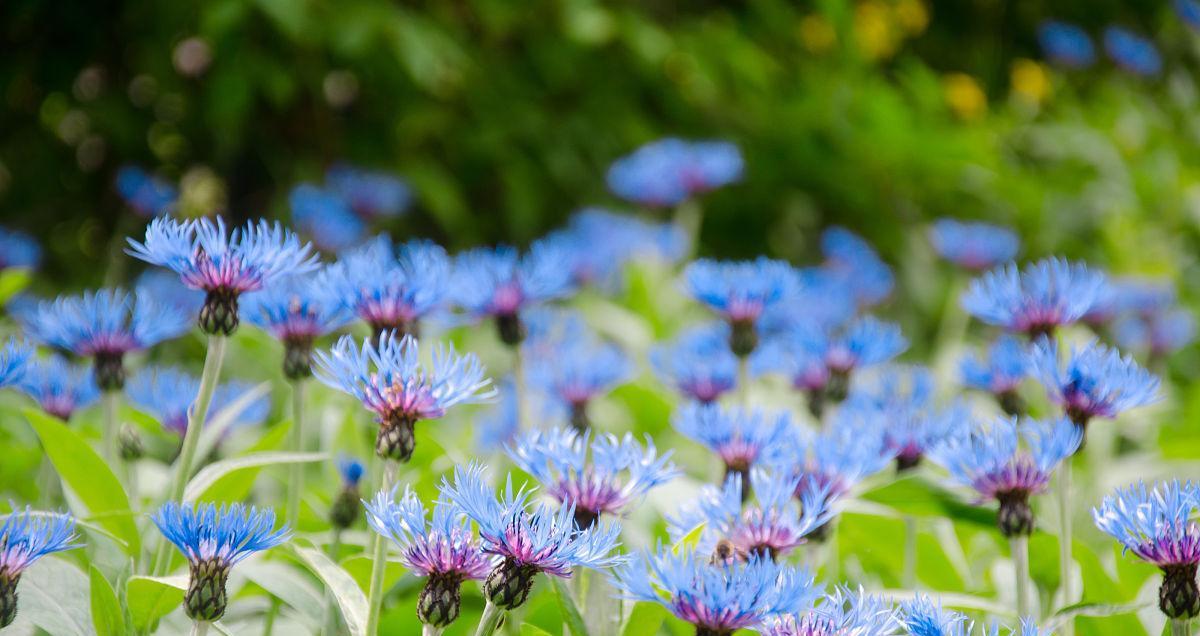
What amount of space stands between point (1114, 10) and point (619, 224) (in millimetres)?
3352

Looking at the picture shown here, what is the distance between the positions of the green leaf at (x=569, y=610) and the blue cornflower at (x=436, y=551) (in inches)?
4.4

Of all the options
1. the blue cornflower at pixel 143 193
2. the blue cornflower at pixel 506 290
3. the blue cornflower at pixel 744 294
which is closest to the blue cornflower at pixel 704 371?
the blue cornflower at pixel 744 294

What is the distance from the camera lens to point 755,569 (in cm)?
87

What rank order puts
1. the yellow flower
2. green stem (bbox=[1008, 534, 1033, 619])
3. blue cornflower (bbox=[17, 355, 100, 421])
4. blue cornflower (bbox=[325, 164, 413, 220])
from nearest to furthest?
1. green stem (bbox=[1008, 534, 1033, 619])
2. blue cornflower (bbox=[17, 355, 100, 421])
3. blue cornflower (bbox=[325, 164, 413, 220])
4. the yellow flower

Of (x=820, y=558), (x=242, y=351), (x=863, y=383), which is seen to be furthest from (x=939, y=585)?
(x=242, y=351)

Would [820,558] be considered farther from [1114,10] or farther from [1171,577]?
[1114,10]

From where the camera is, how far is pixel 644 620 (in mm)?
1021

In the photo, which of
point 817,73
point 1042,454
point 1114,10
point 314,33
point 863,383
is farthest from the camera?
point 1114,10

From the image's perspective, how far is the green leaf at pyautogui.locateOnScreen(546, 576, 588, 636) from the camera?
95cm

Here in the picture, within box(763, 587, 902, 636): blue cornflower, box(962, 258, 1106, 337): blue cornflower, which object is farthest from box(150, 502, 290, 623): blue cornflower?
box(962, 258, 1106, 337): blue cornflower

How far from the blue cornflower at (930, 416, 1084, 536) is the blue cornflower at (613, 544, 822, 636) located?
306 millimetres

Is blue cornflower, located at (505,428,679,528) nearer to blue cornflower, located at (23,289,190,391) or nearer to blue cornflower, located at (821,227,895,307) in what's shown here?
blue cornflower, located at (23,289,190,391)

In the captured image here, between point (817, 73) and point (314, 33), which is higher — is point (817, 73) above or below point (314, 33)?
below

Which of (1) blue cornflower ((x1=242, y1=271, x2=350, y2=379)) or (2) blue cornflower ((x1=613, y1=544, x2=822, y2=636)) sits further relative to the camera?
(1) blue cornflower ((x1=242, y1=271, x2=350, y2=379))
